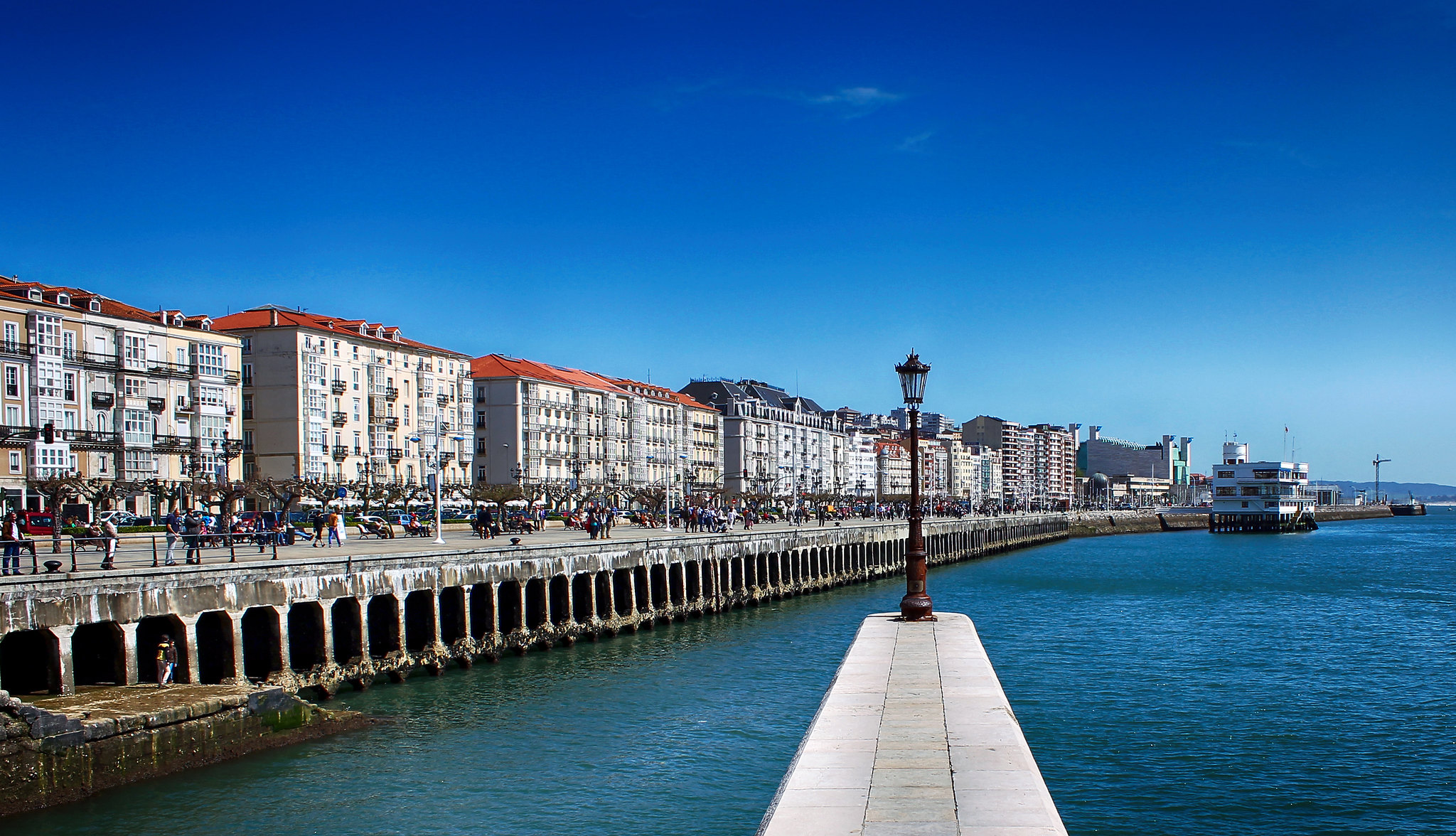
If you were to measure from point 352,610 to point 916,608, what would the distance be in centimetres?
1518

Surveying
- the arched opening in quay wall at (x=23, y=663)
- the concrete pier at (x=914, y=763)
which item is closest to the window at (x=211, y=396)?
the arched opening in quay wall at (x=23, y=663)

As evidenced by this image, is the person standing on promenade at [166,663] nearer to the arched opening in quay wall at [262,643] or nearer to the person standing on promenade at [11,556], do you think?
the arched opening in quay wall at [262,643]

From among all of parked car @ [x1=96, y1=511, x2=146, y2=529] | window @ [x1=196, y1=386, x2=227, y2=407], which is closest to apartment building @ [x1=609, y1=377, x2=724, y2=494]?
window @ [x1=196, y1=386, x2=227, y2=407]

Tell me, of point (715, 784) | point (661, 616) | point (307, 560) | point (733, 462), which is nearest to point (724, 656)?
point (661, 616)

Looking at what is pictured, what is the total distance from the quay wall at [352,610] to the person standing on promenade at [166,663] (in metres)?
0.44

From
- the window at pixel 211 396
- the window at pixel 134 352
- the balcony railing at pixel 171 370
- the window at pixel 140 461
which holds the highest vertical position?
the window at pixel 134 352

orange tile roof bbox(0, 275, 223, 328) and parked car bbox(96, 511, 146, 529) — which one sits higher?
orange tile roof bbox(0, 275, 223, 328)

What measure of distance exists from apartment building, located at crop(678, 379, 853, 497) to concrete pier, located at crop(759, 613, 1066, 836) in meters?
127

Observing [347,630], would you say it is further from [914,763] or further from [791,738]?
[914,763]

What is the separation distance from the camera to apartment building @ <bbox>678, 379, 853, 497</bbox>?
164 metres

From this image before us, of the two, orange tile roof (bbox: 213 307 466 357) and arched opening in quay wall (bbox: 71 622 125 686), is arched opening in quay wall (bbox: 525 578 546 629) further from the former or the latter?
orange tile roof (bbox: 213 307 466 357)


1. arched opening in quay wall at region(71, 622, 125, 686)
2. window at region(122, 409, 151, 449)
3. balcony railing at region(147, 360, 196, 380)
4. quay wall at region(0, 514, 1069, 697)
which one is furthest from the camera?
balcony railing at region(147, 360, 196, 380)

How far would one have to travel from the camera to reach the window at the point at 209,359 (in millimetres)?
76000

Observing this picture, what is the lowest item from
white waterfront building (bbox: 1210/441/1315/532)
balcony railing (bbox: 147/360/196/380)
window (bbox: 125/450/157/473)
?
white waterfront building (bbox: 1210/441/1315/532)
